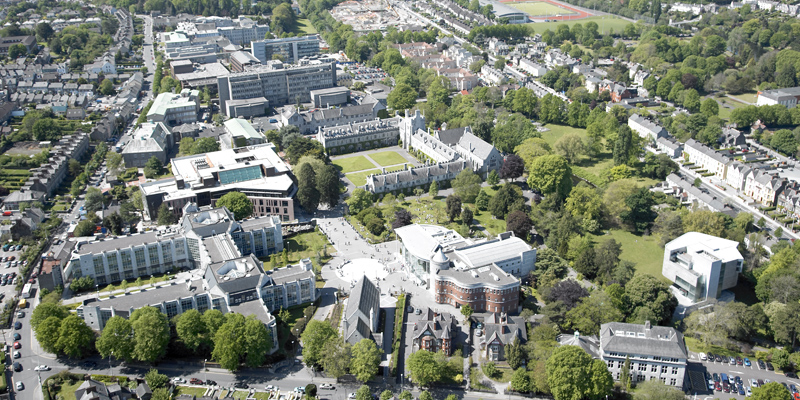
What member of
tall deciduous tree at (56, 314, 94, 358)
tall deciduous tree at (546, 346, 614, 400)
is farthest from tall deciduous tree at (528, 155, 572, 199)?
tall deciduous tree at (56, 314, 94, 358)

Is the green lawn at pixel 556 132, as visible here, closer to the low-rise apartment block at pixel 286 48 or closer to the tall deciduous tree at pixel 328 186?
the tall deciduous tree at pixel 328 186

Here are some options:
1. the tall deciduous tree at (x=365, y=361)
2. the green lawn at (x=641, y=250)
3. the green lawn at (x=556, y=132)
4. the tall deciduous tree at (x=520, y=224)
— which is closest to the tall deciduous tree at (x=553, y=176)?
the green lawn at (x=641, y=250)

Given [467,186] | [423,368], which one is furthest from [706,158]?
[423,368]

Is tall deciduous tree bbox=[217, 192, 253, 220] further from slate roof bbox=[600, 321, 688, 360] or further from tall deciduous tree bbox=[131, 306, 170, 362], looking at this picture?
slate roof bbox=[600, 321, 688, 360]

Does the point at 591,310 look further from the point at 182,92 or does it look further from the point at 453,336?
the point at 182,92

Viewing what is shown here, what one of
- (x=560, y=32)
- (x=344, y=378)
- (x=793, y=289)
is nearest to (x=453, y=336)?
(x=344, y=378)

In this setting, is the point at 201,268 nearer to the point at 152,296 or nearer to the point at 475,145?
the point at 152,296
